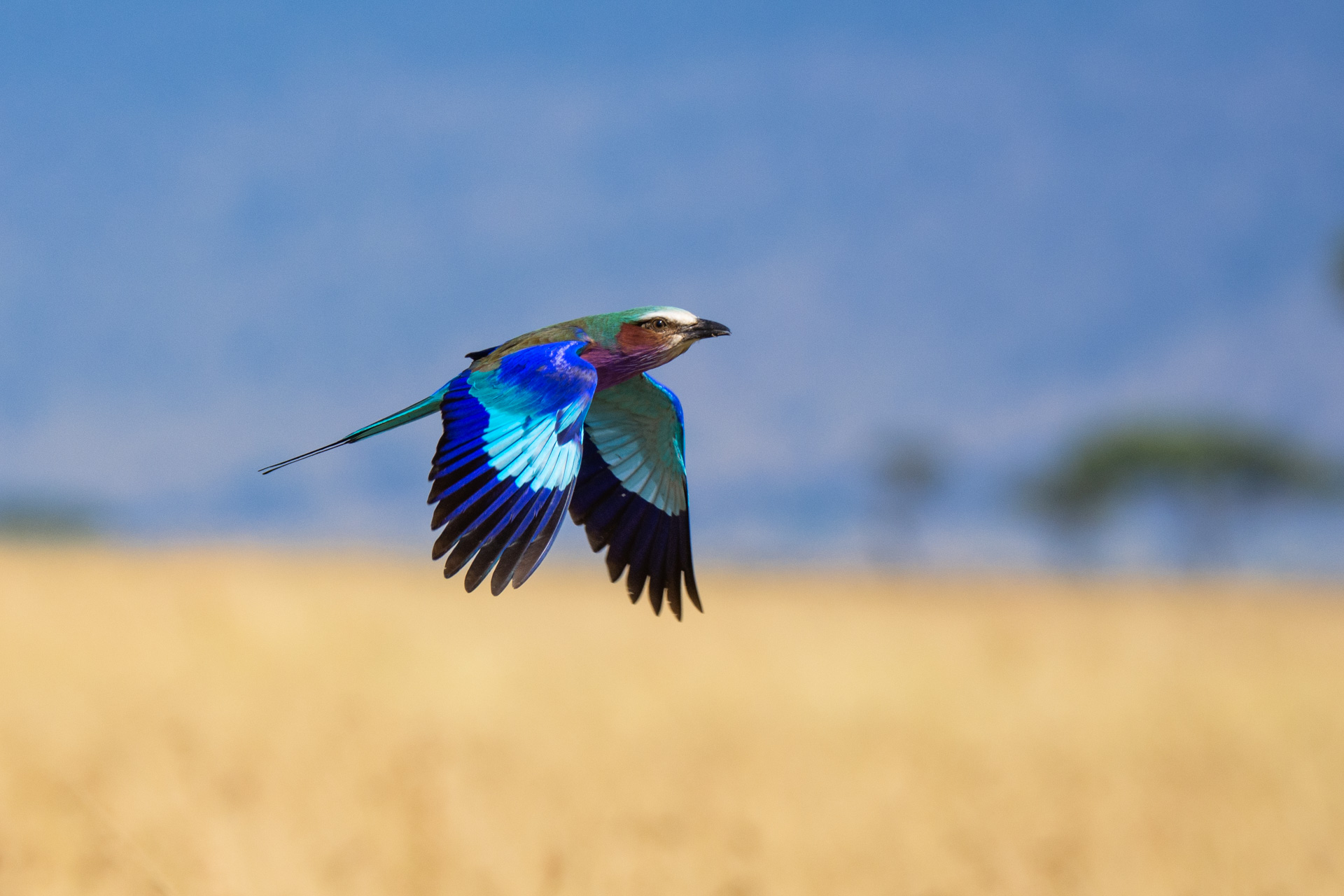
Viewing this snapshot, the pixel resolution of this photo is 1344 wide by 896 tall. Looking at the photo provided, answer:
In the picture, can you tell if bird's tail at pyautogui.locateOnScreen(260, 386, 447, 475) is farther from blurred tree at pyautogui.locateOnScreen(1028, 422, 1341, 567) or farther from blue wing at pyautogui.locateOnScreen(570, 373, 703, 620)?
blurred tree at pyautogui.locateOnScreen(1028, 422, 1341, 567)

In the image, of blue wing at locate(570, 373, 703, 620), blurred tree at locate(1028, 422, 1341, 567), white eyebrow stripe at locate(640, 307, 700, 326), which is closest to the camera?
white eyebrow stripe at locate(640, 307, 700, 326)

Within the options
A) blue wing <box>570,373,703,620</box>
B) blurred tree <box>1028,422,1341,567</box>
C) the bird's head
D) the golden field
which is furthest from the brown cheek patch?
blurred tree <box>1028,422,1341,567</box>

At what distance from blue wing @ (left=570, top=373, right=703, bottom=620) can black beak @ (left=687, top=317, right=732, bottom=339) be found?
0.61 metres

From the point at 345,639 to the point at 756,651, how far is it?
4.55 metres

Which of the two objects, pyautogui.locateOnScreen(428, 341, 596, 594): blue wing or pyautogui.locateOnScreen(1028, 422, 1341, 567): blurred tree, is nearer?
pyautogui.locateOnScreen(428, 341, 596, 594): blue wing

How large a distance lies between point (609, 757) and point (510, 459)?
639 cm

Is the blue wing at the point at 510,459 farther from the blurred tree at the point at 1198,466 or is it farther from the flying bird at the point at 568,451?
the blurred tree at the point at 1198,466

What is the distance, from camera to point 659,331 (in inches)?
105

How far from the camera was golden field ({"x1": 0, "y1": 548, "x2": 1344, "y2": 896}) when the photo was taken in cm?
622

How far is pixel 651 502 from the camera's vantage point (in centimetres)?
339

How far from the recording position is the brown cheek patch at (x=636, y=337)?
266cm

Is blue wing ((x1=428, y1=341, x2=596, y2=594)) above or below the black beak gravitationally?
below

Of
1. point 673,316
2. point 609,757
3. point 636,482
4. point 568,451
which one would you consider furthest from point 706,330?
point 609,757

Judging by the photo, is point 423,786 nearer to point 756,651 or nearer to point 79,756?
point 79,756
